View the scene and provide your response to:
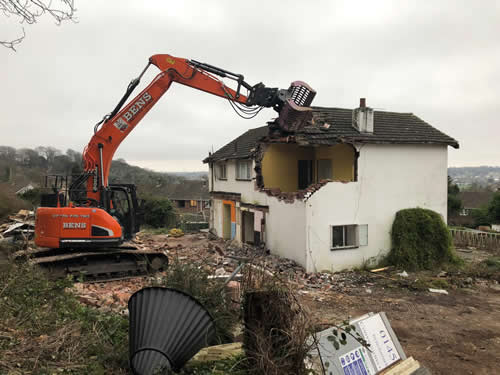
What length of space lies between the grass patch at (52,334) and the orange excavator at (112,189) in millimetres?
3648

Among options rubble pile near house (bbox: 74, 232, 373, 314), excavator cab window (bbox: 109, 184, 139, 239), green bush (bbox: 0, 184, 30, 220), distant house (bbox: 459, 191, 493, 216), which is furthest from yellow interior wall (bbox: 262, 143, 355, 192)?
distant house (bbox: 459, 191, 493, 216)

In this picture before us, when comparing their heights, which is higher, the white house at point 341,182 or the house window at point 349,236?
the white house at point 341,182

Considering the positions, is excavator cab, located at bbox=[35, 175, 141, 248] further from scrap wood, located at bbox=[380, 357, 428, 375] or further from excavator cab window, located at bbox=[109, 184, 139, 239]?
scrap wood, located at bbox=[380, 357, 428, 375]

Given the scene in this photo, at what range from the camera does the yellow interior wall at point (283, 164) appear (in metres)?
19.0

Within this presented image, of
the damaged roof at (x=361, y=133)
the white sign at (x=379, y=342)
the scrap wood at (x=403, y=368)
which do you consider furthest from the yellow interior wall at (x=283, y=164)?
the scrap wood at (x=403, y=368)

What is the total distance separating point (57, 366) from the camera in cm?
463

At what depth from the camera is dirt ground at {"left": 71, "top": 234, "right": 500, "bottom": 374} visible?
25.8ft

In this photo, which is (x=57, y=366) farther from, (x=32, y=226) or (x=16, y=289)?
(x=32, y=226)

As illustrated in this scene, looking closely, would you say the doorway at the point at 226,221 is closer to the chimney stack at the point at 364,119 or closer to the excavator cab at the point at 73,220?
the chimney stack at the point at 364,119

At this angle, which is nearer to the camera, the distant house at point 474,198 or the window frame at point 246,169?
the window frame at point 246,169

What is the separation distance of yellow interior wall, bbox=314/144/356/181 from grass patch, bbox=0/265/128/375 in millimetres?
12567

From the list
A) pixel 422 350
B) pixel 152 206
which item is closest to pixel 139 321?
pixel 422 350

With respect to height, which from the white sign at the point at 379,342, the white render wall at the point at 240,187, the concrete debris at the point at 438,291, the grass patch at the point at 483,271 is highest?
the white render wall at the point at 240,187

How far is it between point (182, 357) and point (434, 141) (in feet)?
53.0
